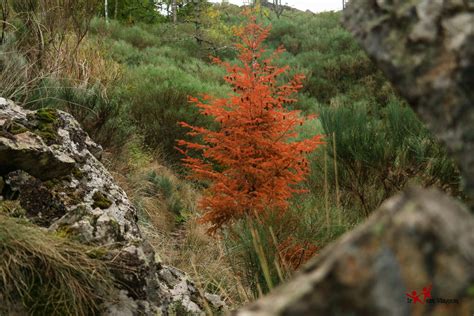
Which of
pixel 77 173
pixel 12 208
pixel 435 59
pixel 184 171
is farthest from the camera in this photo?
pixel 184 171

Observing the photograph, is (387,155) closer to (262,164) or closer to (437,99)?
(262,164)

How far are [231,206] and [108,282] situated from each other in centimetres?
315

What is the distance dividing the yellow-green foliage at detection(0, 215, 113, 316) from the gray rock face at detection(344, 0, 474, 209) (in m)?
1.66

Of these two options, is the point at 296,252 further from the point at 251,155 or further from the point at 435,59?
the point at 251,155

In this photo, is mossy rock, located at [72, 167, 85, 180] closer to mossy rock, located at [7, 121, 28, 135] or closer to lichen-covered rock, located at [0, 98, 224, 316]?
lichen-covered rock, located at [0, 98, 224, 316]

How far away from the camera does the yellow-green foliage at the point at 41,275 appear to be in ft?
6.41

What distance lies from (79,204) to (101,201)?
0.14 meters

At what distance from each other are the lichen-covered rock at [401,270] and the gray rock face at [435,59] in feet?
0.59

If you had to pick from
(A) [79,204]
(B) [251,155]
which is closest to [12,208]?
(A) [79,204]

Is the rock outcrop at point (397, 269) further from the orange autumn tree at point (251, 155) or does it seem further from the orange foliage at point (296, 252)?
the orange autumn tree at point (251, 155)

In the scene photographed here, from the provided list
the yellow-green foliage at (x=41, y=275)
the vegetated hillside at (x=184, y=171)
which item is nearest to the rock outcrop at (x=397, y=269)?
the vegetated hillside at (x=184, y=171)

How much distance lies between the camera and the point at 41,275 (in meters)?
2.02

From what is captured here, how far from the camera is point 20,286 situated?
197cm

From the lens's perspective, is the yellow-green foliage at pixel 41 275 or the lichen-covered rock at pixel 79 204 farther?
the lichen-covered rock at pixel 79 204
